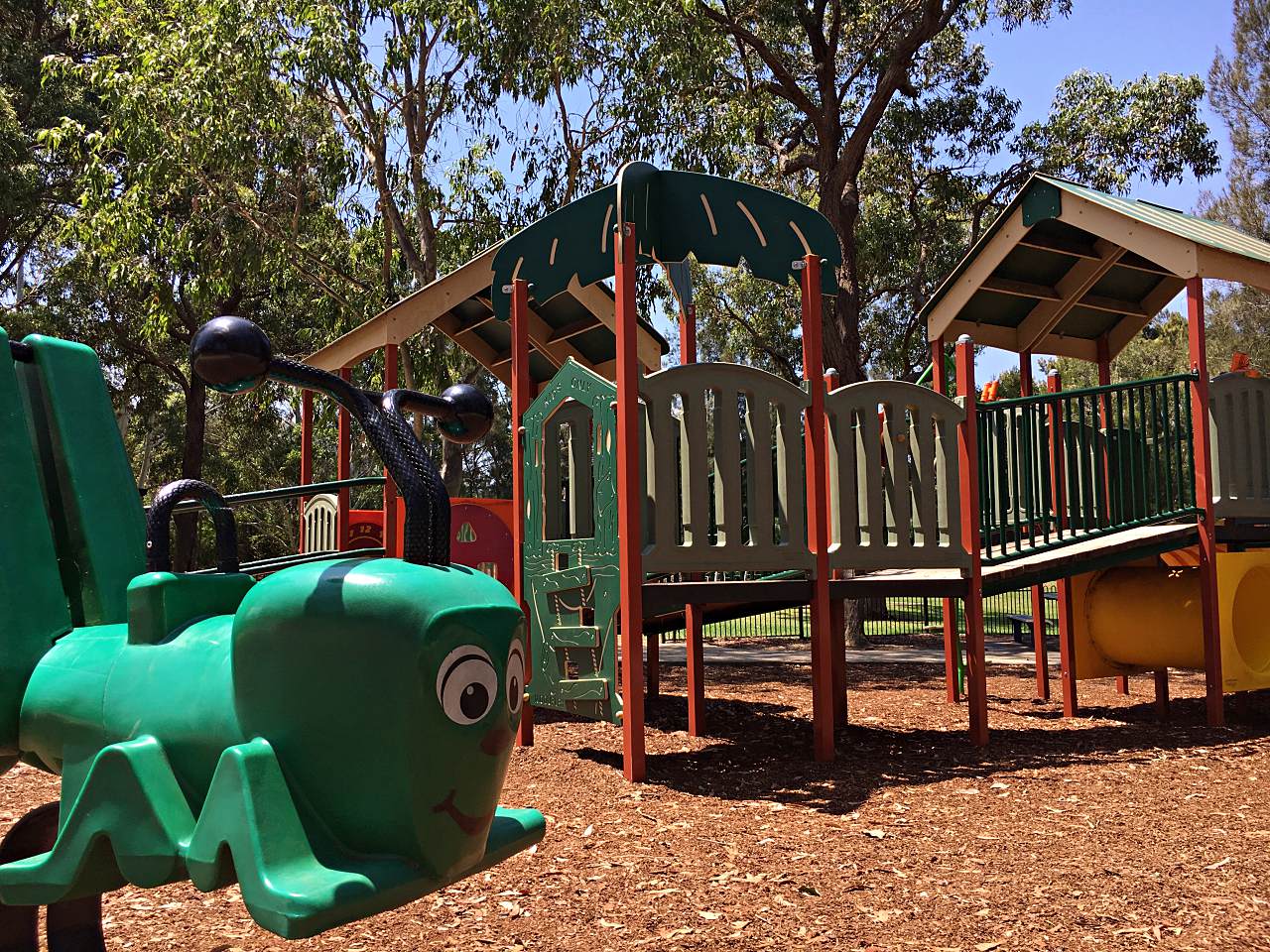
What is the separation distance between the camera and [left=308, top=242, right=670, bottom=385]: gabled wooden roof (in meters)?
9.96

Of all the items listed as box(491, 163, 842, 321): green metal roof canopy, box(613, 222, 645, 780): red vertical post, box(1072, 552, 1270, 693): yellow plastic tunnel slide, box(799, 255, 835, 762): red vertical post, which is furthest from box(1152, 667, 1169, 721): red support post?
box(613, 222, 645, 780): red vertical post

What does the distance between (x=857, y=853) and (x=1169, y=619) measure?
530 cm

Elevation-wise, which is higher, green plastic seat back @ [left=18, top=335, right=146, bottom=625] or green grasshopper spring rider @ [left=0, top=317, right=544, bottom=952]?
green plastic seat back @ [left=18, top=335, right=146, bottom=625]

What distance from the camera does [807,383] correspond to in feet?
24.4

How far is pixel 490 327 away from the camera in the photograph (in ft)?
37.2

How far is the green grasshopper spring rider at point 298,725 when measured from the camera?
1.53m

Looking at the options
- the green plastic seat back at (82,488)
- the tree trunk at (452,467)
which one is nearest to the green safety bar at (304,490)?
the green plastic seat back at (82,488)

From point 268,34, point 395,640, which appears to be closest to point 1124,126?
point 268,34

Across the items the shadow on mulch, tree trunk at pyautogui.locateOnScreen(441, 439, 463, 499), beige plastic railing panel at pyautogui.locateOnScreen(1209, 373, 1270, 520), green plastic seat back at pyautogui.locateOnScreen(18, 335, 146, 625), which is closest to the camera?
green plastic seat back at pyautogui.locateOnScreen(18, 335, 146, 625)

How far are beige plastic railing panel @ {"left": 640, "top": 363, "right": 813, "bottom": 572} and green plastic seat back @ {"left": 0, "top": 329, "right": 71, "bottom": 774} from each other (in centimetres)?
485

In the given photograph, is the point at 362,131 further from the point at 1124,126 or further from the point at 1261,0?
the point at 1261,0

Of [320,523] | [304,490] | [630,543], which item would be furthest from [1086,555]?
[320,523]

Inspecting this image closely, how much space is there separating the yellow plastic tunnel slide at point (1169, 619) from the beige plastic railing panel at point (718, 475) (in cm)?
363

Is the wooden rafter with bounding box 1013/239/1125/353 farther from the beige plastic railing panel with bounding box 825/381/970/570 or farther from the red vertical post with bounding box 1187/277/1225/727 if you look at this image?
the beige plastic railing panel with bounding box 825/381/970/570
